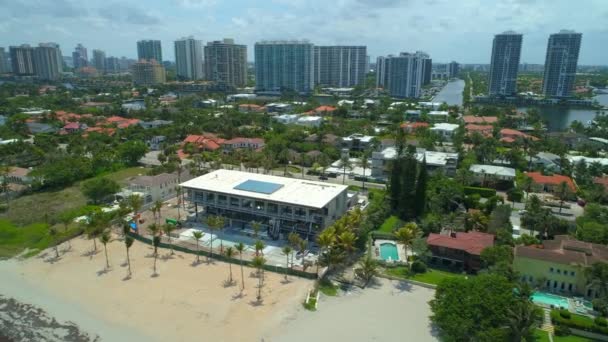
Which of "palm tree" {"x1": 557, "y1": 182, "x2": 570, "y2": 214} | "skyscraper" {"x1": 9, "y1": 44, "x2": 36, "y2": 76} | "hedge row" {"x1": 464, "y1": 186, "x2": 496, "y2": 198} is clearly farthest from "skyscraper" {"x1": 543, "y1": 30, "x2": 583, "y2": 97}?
"skyscraper" {"x1": 9, "y1": 44, "x2": 36, "y2": 76}

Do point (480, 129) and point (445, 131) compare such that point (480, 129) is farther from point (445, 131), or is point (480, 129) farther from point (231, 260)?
point (231, 260)

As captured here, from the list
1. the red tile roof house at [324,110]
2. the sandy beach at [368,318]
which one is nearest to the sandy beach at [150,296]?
the sandy beach at [368,318]

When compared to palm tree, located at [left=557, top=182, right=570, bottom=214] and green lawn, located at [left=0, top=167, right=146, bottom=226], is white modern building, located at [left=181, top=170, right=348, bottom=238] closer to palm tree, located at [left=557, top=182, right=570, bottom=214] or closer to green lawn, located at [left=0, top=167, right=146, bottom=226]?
green lawn, located at [left=0, top=167, right=146, bottom=226]

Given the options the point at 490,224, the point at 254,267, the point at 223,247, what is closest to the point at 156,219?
the point at 223,247

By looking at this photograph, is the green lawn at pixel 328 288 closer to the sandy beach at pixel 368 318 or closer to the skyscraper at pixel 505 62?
the sandy beach at pixel 368 318

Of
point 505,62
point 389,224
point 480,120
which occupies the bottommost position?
point 389,224

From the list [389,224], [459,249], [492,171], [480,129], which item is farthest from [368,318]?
[480,129]
